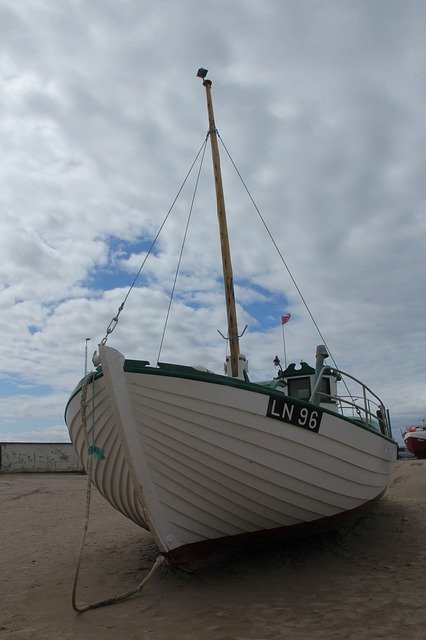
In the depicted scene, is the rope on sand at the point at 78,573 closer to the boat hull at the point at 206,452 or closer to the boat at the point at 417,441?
the boat hull at the point at 206,452

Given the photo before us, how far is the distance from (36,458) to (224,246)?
63.6 feet

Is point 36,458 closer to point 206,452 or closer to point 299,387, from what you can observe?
point 299,387

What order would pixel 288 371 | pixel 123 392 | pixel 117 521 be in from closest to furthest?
pixel 123 392 → pixel 288 371 → pixel 117 521

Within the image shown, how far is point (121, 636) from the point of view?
4449 millimetres

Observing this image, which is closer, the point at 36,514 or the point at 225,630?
the point at 225,630

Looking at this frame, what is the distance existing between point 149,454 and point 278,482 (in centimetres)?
145

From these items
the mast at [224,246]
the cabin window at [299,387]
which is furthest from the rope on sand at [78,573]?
the cabin window at [299,387]

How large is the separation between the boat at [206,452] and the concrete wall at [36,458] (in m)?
19.7

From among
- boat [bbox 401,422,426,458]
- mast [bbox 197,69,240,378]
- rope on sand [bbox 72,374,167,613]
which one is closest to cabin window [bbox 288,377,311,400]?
mast [bbox 197,69,240,378]

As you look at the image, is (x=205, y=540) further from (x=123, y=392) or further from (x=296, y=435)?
(x=123, y=392)

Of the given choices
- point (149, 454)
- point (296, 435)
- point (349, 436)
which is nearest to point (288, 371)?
point (349, 436)

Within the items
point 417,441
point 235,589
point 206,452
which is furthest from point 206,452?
point 417,441

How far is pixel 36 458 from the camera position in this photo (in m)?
24.6

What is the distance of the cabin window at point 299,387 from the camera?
9.73 metres
